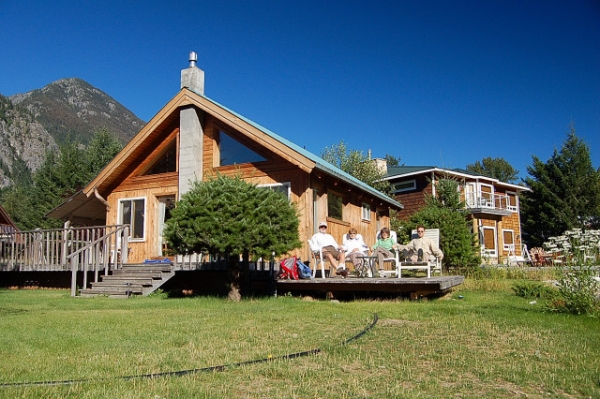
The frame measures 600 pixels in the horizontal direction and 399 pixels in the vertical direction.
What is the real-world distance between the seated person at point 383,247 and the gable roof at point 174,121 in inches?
75.1

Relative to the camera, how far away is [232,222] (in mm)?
9148

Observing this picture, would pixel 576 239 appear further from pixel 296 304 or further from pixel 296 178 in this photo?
pixel 296 178

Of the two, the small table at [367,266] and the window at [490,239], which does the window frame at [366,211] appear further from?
the window at [490,239]


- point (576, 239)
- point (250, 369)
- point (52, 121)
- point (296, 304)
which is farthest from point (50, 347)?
point (52, 121)

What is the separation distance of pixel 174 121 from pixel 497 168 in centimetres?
5557

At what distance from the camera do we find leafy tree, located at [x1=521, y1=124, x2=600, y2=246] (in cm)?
3322

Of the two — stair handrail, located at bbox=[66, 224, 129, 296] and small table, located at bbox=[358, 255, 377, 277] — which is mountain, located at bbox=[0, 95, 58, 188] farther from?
small table, located at bbox=[358, 255, 377, 277]

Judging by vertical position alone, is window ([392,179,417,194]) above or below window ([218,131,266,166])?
above

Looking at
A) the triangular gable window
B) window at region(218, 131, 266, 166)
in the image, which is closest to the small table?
window at region(218, 131, 266, 166)

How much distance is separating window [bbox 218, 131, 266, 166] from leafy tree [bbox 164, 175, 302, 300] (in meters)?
4.44

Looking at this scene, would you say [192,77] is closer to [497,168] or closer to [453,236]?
[453,236]

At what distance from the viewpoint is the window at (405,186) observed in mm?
Result: 33500

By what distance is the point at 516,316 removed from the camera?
7.11 m

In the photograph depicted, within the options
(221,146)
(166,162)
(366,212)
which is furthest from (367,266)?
(166,162)
